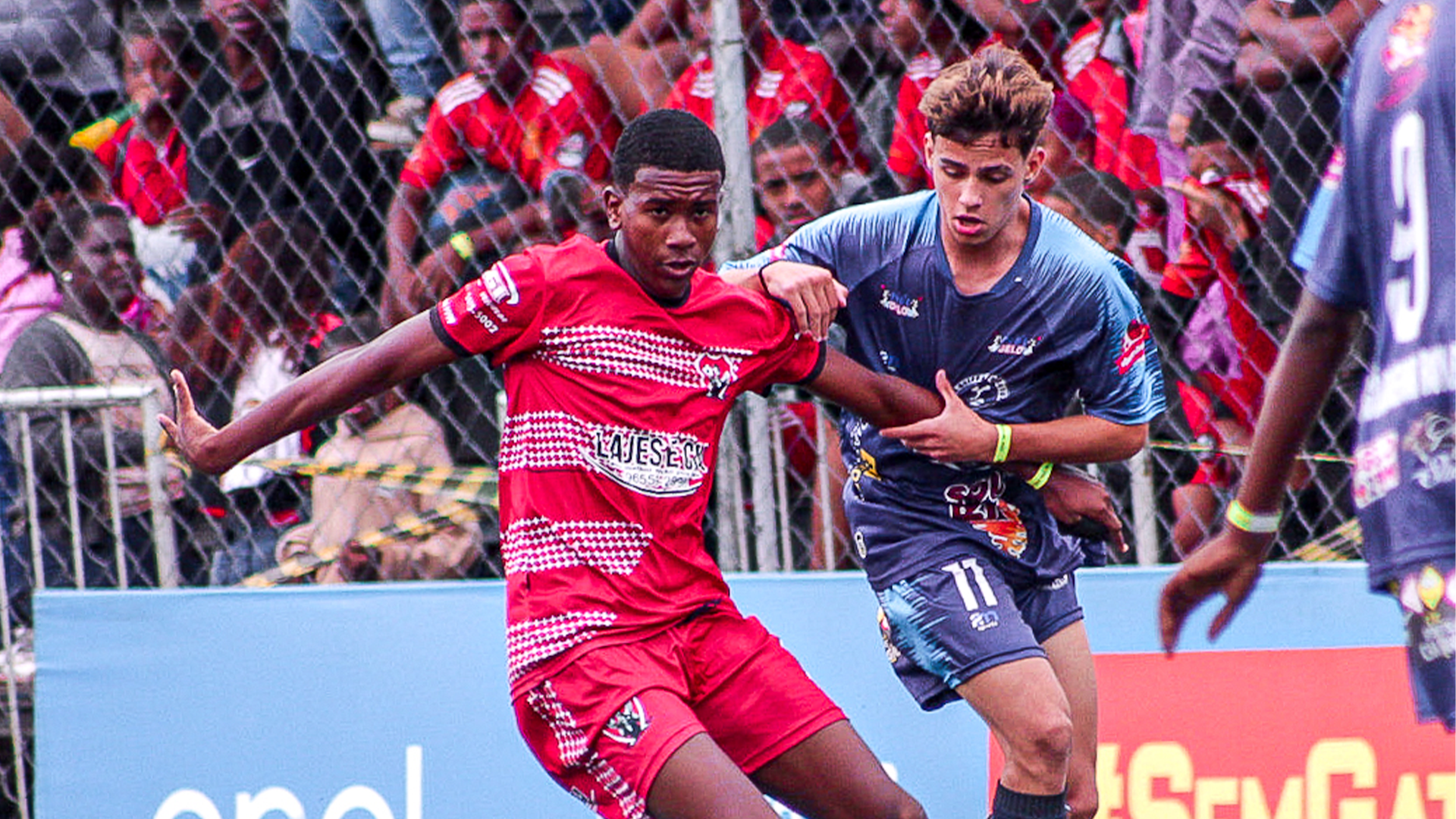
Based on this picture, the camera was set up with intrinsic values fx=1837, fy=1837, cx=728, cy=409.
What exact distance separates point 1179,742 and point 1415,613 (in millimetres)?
2672

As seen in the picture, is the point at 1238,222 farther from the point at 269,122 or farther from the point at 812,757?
the point at 269,122

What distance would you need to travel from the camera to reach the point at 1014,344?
4.24 metres

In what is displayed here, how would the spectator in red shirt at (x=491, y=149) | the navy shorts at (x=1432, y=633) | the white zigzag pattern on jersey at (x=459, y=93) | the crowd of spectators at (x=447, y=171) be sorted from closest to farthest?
the navy shorts at (x=1432, y=633), the crowd of spectators at (x=447, y=171), the spectator in red shirt at (x=491, y=149), the white zigzag pattern on jersey at (x=459, y=93)

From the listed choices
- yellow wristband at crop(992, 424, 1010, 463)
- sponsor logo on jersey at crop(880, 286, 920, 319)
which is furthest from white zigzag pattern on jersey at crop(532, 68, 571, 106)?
yellow wristband at crop(992, 424, 1010, 463)

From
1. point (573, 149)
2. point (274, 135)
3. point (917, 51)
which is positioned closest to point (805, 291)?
point (917, 51)

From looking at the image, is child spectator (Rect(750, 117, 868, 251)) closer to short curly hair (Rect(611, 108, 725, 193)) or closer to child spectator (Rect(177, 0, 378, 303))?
child spectator (Rect(177, 0, 378, 303))

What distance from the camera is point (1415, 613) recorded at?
2398mm

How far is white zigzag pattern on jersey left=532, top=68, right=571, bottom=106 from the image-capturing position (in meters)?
6.05

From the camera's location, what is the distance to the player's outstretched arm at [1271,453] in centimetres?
262

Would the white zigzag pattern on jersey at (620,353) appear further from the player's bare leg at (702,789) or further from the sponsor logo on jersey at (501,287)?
the player's bare leg at (702,789)

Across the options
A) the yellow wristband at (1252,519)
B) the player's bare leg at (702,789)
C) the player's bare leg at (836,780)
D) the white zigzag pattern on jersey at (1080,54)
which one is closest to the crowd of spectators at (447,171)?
the white zigzag pattern on jersey at (1080,54)

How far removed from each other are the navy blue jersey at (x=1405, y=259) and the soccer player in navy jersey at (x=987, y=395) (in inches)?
64.7

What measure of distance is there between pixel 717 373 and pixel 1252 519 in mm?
1381

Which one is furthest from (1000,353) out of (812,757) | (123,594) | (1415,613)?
(123,594)
